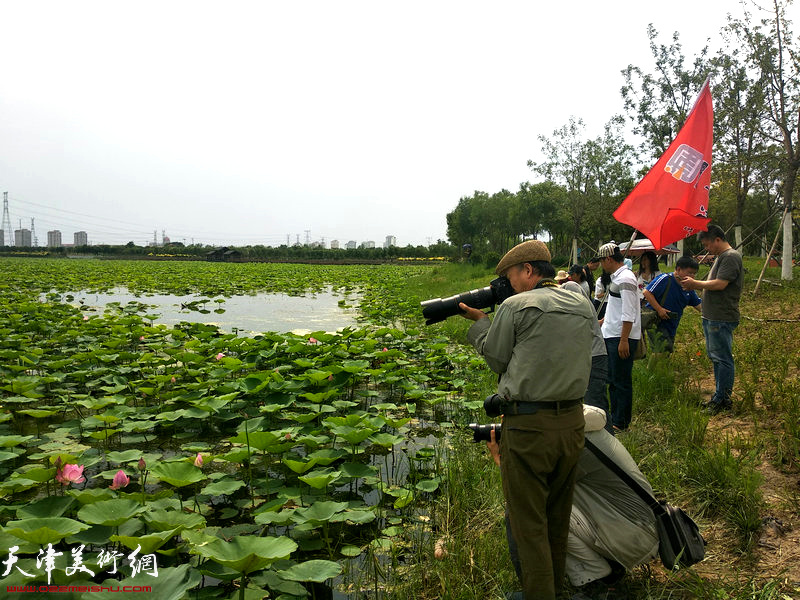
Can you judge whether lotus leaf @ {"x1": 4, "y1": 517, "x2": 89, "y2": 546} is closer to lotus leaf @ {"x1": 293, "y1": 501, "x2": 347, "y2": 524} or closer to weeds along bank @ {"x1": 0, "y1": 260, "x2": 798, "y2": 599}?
weeds along bank @ {"x1": 0, "y1": 260, "x2": 798, "y2": 599}

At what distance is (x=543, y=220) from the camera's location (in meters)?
34.0

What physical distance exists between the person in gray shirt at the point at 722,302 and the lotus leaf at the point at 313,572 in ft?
11.0

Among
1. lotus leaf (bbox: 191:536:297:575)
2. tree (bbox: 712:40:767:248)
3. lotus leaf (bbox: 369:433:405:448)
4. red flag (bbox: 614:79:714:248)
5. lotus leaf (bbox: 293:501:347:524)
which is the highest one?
tree (bbox: 712:40:767:248)

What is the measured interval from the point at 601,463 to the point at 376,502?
1.42 m

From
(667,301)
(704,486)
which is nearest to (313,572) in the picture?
(704,486)

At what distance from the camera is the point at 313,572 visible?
191cm

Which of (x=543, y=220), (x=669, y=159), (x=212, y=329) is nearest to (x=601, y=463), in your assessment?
(x=669, y=159)

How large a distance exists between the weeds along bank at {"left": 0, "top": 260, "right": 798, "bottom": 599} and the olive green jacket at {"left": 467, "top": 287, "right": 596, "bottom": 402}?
3.07 feet

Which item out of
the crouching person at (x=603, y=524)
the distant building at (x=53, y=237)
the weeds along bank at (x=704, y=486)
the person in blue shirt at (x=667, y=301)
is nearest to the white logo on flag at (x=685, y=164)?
the person in blue shirt at (x=667, y=301)

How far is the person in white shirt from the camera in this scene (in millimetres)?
3623

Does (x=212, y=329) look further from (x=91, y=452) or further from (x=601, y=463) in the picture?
(x=601, y=463)

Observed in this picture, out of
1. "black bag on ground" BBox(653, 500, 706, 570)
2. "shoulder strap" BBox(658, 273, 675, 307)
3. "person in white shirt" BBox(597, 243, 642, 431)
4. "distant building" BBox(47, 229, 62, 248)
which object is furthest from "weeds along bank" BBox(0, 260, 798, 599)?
"distant building" BBox(47, 229, 62, 248)

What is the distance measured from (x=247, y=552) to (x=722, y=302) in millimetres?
3865

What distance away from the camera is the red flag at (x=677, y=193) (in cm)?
462
